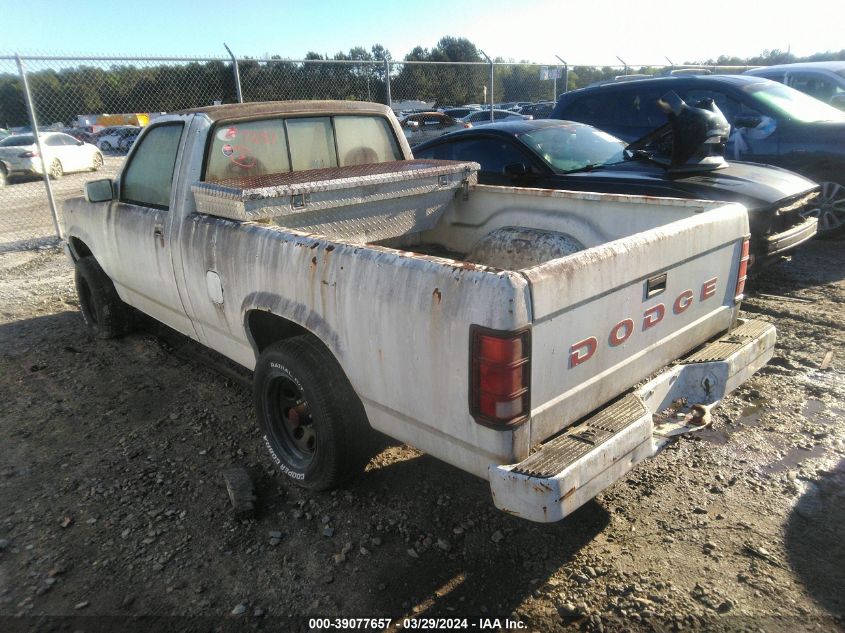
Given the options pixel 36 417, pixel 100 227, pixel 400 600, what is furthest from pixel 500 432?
pixel 100 227

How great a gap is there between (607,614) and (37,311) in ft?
20.4

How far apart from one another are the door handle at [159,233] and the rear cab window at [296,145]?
483mm

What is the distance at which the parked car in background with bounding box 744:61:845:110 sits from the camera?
31.8 ft

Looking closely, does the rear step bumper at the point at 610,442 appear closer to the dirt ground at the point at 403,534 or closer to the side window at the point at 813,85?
the dirt ground at the point at 403,534

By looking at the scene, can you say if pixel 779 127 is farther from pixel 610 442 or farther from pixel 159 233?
pixel 159 233

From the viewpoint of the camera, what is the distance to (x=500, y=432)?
2.15 m

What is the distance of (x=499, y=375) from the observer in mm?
2070

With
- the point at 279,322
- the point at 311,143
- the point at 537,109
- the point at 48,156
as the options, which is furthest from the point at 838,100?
the point at 48,156

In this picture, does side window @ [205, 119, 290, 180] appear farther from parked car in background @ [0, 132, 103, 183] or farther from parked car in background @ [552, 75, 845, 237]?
parked car in background @ [0, 132, 103, 183]

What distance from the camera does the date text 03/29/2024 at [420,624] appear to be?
2322 millimetres

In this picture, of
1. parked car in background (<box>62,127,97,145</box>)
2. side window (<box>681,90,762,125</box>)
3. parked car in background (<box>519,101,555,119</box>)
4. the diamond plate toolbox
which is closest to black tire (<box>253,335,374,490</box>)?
the diamond plate toolbox

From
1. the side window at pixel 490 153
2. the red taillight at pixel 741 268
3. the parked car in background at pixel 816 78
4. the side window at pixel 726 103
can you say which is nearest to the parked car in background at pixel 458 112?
the parked car in background at pixel 816 78

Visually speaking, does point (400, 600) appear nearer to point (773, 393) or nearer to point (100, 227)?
point (773, 393)

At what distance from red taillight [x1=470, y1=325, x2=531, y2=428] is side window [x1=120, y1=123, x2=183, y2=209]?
2629 mm
